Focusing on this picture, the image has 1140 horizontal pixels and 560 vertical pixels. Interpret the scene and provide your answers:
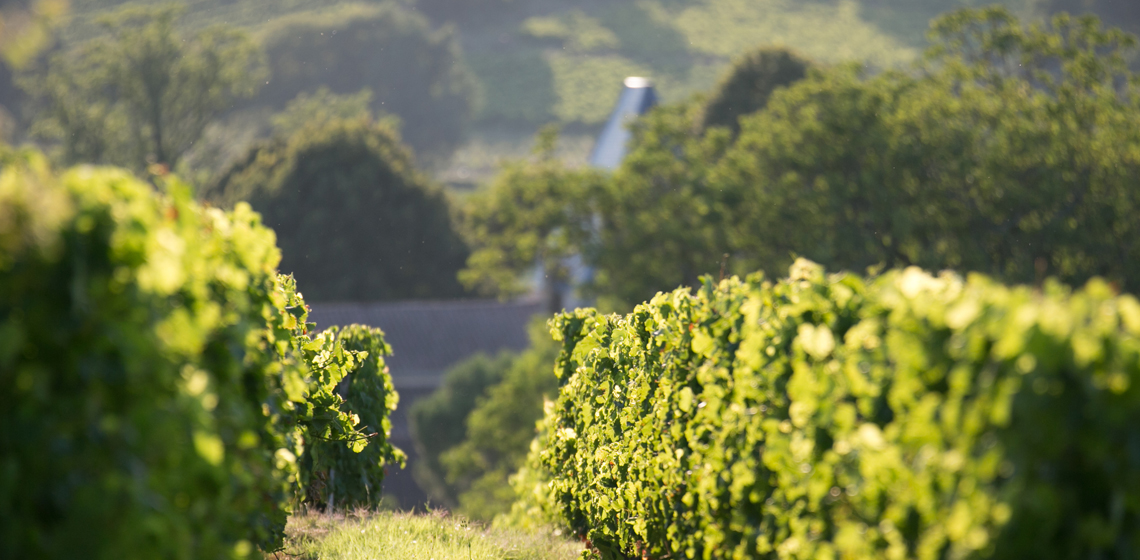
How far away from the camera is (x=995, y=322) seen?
2.41m

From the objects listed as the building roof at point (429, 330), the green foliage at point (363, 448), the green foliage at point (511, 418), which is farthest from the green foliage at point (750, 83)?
the green foliage at point (363, 448)

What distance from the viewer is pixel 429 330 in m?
32.1

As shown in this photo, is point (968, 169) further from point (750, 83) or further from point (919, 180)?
point (750, 83)

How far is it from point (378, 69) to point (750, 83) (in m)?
52.2

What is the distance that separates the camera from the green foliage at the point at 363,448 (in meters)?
7.59

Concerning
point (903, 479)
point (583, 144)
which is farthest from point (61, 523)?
point (583, 144)

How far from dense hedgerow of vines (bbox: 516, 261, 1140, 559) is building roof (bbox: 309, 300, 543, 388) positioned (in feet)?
86.6

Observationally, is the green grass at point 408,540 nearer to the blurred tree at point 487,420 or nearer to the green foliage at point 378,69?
the blurred tree at point 487,420

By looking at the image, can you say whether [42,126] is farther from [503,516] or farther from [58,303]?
[58,303]

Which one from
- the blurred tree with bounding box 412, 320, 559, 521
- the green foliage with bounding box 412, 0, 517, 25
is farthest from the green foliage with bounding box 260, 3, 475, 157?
the blurred tree with bounding box 412, 320, 559, 521

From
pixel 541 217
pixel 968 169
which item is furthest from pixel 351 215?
pixel 968 169

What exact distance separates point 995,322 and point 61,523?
103 inches

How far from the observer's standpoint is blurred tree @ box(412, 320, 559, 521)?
21375 millimetres

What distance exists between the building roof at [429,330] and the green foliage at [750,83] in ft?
36.5
